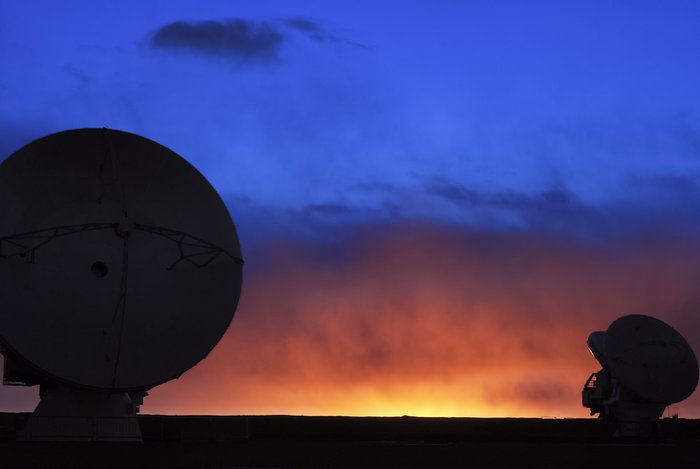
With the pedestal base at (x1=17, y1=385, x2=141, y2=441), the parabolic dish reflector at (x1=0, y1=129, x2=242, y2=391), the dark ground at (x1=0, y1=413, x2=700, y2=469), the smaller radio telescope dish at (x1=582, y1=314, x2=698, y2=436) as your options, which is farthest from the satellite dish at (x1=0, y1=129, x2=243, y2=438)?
the smaller radio telescope dish at (x1=582, y1=314, x2=698, y2=436)

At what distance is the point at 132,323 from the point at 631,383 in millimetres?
37101

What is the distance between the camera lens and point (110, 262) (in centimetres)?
4172

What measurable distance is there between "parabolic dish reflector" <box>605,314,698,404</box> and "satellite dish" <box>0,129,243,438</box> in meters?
32.9

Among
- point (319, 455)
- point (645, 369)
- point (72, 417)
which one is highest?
point (645, 369)

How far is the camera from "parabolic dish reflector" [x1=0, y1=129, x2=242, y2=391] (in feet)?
132

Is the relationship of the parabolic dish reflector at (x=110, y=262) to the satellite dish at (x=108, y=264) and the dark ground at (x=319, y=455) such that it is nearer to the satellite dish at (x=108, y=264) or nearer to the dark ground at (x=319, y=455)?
the satellite dish at (x=108, y=264)

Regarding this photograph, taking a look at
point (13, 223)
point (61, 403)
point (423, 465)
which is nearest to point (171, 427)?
point (61, 403)

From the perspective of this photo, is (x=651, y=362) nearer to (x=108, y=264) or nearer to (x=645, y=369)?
(x=645, y=369)

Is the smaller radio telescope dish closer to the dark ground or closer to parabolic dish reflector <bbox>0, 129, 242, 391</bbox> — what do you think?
the dark ground

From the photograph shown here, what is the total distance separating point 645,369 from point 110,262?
126 ft

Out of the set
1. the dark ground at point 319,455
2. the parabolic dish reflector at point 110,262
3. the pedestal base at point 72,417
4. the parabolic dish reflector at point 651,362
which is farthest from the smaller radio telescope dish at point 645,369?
the pedestal base at point 72,417

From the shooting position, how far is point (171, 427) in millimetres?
66812

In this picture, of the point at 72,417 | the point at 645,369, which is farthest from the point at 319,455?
the point at 645,369

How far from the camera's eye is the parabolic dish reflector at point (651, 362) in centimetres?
Answer: 6819
